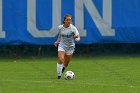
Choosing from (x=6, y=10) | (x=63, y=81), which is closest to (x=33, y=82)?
(x=63, y=81)

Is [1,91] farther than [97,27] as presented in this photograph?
No

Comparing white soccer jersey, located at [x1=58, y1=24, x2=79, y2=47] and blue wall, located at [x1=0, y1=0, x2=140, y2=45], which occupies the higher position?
blue wall, located at [x1=0, y1=0, x2=140, y2=45]

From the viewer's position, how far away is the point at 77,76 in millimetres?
18109

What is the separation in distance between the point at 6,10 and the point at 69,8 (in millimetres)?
2871

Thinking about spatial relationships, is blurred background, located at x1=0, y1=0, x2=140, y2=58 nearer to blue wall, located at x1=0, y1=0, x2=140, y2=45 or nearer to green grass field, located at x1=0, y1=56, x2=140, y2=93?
blue wall, located at x1=0, y1=0, x2=140, y2=45

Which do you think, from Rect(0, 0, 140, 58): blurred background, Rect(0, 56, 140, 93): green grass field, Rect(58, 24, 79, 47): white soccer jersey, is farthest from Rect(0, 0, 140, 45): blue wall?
Rect(58, 24, 79, 47): white soccer jersey

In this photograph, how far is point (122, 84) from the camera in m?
15.6

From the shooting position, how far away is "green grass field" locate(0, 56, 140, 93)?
47.8 ft

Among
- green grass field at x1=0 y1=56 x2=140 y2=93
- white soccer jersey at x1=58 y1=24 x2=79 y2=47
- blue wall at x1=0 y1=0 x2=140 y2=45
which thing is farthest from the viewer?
blue wall at x1=0 y1=0 x2=140 y2=45

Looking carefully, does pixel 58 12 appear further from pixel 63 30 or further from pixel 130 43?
pixel 63 30

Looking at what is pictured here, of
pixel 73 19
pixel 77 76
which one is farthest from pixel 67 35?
pixel 73 19

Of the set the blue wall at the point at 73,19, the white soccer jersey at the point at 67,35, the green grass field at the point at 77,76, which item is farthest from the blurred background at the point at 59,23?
the white soccer jersey at the point at 67,35

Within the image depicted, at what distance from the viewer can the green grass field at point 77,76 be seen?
1456 centimetres

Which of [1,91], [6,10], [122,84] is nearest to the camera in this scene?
[1,91]
